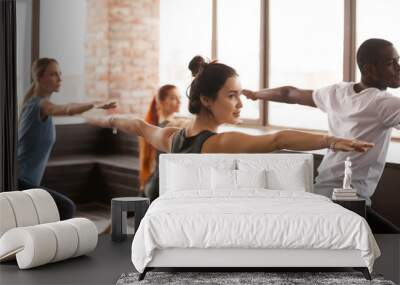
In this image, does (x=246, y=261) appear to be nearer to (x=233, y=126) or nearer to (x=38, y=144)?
(x=233, y=126)

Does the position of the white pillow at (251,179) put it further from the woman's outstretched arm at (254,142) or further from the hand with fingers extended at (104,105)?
the hand with fingers extended at (104,105)

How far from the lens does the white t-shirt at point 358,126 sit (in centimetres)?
703

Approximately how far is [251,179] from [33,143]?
8.16 feet

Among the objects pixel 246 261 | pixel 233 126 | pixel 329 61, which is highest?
pixel 329 61

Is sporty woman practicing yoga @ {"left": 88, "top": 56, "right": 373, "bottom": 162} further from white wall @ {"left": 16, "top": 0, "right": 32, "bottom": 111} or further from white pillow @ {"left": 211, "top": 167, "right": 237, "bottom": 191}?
white wall @ {"left": 16, "top": 0, "right": 32, "bottom": 111}

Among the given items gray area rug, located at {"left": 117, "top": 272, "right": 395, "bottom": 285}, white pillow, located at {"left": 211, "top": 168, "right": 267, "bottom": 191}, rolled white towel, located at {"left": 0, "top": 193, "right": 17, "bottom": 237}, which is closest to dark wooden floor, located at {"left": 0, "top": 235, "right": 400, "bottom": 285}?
gray area rug, located at {"left": 117, "top": 272, "right": 395, "bottom": 285}

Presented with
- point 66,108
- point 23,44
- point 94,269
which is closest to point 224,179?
point 94,269

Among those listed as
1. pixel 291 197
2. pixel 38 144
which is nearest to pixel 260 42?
pixel 291 197

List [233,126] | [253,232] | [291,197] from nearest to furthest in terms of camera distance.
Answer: [253,232] < [291,197] < [233,126]

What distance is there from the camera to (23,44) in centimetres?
775

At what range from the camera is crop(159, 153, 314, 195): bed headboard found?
23.0ft

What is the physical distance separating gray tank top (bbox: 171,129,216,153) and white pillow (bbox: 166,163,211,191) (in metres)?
0.57

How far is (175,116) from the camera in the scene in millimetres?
7699

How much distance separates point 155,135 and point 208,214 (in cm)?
237
